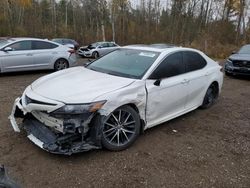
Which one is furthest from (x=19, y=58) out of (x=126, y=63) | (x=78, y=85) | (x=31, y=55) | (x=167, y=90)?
(x=167, y=90)

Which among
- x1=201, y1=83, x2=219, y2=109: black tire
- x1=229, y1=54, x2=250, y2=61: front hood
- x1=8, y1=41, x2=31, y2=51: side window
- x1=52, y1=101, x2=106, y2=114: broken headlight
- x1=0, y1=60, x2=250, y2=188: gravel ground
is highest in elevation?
x1=8, y1=41, x2=31, y2=51: side window

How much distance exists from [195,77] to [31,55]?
662 centimetres

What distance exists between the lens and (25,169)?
361cm

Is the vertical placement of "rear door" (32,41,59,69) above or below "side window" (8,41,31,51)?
below

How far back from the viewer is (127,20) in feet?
135

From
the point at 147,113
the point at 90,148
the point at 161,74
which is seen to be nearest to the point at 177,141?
the point at 147,113

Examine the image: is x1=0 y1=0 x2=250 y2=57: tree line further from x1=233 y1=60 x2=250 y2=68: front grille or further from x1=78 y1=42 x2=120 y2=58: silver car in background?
x1=233 y1=60 x2=250 y2=68: front grille

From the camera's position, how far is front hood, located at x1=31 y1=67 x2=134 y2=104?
386 cm

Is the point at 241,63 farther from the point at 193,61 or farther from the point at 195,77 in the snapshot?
the point at 195,77

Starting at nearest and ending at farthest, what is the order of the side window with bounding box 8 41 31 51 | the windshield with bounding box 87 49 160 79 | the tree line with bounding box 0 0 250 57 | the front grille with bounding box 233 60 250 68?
1. the windshield with bounding box 87 49 160 79
2. the side window with bounding box 8 41 31 51
3. the front grille with bounding box 233 60 250 68
4. the tree line with bounding box 0 0 250 57

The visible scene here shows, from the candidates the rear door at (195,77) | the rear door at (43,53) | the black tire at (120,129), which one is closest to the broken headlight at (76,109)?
the black tire at (120,129)

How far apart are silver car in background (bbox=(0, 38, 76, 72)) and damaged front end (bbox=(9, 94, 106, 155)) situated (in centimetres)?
630

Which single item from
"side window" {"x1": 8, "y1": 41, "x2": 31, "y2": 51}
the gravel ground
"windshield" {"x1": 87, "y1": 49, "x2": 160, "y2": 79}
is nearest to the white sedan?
"windshield" {"x1": 87, "y1": 49, "x2": 160, "y2": 79}

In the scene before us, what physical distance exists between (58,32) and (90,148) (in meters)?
35.7
